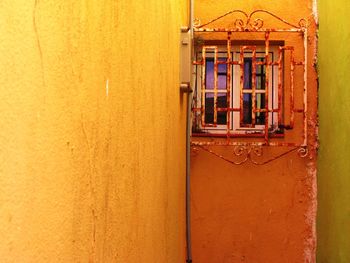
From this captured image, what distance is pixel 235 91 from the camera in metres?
4.69

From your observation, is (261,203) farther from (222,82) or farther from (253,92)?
(222,82)

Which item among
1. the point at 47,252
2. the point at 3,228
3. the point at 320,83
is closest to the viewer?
the point at 3,228

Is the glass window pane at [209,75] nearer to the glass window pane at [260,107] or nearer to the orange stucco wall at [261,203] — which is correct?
the glass window pane at [260,107]

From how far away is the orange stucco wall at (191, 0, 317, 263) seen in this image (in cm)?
450

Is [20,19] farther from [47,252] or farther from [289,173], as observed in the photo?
[289,173]

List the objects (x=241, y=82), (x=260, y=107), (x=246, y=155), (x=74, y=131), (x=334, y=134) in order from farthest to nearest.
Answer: (x=260, y=107), (x=246, y=155), (x=241, y=82), (x=334, y=134), (x=74, y=131)

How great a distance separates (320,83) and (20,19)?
4.04 meters

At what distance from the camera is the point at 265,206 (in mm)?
4531

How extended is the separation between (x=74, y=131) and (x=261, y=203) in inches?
149

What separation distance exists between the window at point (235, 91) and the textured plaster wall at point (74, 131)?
8.90 ft

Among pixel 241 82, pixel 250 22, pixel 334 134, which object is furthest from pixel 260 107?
pixel 334 134

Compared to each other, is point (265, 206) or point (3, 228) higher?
point (3, 228)

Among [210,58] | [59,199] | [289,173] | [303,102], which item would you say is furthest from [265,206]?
[59,199]

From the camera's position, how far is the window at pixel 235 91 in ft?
14.6
